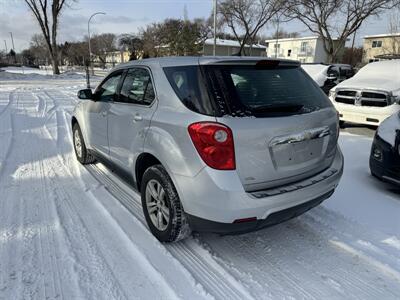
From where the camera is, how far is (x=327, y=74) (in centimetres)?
1291

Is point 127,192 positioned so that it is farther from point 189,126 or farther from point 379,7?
point 379,7

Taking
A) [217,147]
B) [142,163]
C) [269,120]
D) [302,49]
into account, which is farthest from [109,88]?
[302,49]

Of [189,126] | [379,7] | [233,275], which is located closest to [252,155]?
[189,126]

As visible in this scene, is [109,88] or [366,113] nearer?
[109,88]

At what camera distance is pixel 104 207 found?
3.64 metres

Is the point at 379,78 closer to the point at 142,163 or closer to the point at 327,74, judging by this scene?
the point at 327,74

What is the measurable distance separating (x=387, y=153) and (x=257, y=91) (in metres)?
2.34

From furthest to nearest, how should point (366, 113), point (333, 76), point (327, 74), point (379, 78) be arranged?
point (333, 76), point (327, 74), point (379, 78), point (366, 113)

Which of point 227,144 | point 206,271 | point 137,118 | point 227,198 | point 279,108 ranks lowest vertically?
point 206,271

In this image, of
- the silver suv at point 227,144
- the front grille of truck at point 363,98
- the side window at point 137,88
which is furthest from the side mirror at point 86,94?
the front grille of truck at point 363,98

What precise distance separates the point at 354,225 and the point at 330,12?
2570cm

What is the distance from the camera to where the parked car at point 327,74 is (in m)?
12.5

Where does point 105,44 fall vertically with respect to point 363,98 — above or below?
above

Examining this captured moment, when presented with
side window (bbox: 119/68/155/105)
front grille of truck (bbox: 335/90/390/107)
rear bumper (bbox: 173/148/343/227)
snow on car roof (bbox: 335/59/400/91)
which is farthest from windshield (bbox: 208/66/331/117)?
snow on car roof (bbox: 335/59/400/91)
